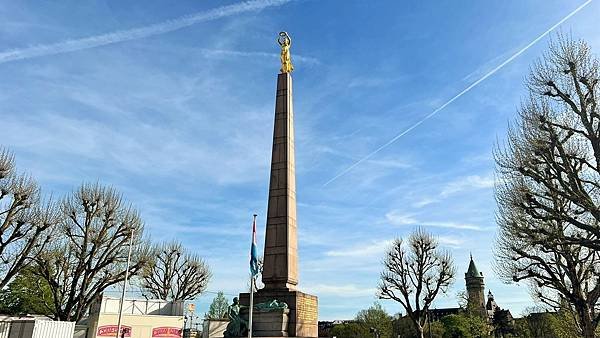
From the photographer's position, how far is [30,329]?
20766mm

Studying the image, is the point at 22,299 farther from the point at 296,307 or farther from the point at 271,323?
the point at 296,307

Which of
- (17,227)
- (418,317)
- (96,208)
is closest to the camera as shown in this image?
(17,227)

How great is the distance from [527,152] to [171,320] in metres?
25.8

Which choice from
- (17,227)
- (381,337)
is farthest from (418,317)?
(381,337)

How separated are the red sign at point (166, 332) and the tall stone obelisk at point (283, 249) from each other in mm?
16239

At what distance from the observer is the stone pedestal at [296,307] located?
15.2 meters

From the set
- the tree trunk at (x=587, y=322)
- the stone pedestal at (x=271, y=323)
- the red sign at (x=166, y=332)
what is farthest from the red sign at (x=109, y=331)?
the tree trunk at (x=587, y=322)

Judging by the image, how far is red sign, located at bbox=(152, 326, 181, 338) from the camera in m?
29.5

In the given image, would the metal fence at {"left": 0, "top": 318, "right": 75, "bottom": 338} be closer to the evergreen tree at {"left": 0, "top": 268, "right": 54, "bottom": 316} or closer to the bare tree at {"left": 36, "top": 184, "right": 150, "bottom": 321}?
the bare tree at {"left": 36, "top": 184, "right": 150, "bottom": 321}

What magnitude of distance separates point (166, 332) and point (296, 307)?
60.4ft

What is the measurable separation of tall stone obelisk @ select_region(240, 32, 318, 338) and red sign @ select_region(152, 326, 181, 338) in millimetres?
16239

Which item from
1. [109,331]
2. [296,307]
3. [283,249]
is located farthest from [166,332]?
[296,307]

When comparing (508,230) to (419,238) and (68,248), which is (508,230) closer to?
(419,238)

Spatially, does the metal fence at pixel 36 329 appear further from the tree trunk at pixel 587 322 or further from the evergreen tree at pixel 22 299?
the tree trunk at pixel 587 322
